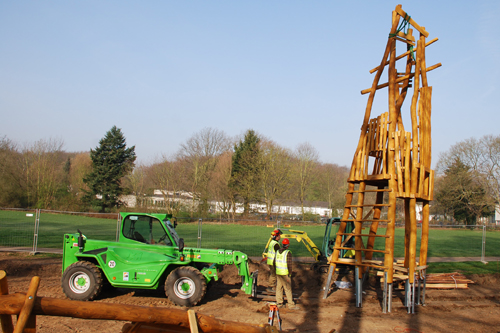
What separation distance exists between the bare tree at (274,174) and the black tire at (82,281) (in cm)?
3813

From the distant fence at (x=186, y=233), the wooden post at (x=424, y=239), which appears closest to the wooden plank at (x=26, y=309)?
the wooden post at (x=424, y=239)

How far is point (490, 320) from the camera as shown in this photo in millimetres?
8758

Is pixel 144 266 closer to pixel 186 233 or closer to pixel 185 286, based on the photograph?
pixel 185 286

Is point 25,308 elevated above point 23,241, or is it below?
above

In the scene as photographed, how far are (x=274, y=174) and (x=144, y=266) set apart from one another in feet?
126

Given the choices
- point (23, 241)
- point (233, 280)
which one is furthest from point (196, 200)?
point (233, 280)

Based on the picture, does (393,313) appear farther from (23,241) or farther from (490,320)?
(23,241)

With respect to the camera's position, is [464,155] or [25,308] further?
[464,155]

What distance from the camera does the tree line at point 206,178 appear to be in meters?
45.3

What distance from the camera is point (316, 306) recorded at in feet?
31.0

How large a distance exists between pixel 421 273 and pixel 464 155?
48659 millimetres

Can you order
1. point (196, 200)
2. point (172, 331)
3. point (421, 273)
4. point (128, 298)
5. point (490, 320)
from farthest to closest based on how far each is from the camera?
point (196, 200) < point (421, 273) < point (128, 298) < point (490, 320) < point (172, 331)

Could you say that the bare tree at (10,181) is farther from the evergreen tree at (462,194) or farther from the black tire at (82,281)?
the evergreen tree at (462,194)

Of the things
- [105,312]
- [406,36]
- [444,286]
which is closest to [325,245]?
[444,286]
